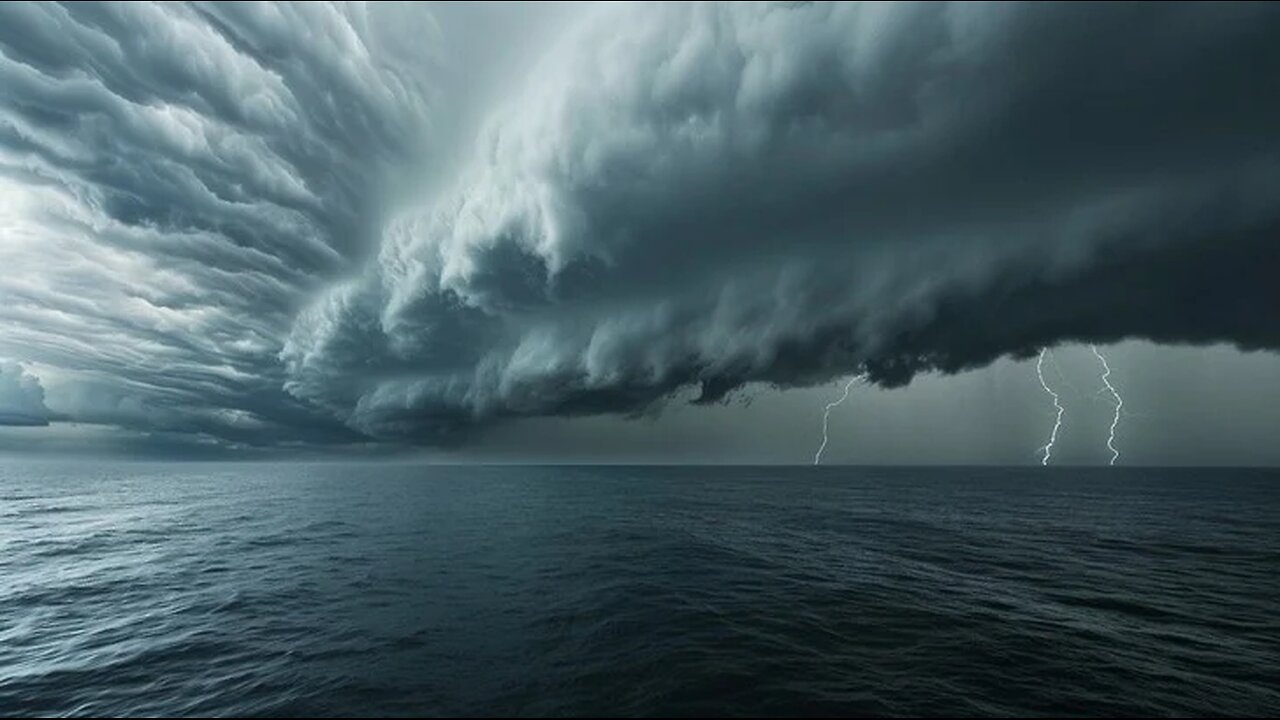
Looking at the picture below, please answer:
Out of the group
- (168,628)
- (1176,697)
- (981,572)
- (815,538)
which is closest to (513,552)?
(168,628)

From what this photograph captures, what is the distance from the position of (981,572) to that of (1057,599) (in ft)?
23.6

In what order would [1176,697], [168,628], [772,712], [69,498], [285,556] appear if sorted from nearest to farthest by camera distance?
[772,712]
[1176,697]
[168,628]
[285,556]
[69,498]

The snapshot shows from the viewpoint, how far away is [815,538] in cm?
5472

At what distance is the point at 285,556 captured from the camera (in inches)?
1757

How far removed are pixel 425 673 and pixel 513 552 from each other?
25867 mm

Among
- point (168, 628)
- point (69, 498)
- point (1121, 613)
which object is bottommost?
point (69, 498)

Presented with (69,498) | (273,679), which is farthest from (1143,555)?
(69,498)

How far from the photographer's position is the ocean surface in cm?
1891

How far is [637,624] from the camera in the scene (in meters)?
26.0

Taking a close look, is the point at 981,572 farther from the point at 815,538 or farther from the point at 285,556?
the point at 285,556

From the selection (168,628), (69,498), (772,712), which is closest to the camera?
(772,712)

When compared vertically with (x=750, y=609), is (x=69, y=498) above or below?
below

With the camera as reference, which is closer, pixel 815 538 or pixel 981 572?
pixel 981 572

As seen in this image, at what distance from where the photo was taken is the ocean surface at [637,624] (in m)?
18.9
